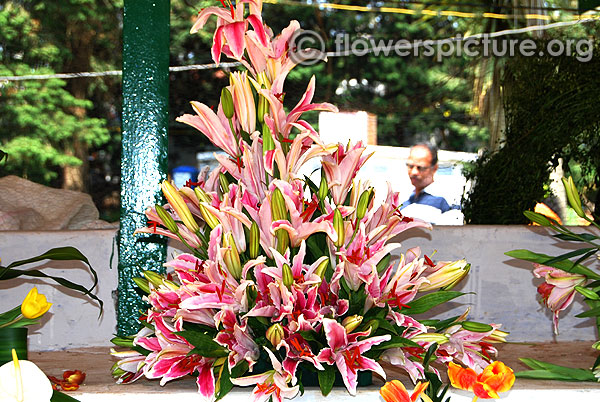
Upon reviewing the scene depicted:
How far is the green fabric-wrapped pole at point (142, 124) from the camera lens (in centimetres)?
208

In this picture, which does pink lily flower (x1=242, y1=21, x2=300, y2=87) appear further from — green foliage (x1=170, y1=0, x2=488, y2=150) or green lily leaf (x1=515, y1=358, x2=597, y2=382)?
green foliage (x1=170, y1=0, x2=488, y2=150)

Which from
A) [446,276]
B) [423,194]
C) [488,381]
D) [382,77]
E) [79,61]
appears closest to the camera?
[488,381]

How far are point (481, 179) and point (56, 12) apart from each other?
883 cm

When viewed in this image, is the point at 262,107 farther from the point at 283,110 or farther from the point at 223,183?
the point at 223,183

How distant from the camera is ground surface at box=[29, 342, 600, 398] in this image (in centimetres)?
147

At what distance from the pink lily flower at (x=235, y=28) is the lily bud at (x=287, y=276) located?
1.34ft

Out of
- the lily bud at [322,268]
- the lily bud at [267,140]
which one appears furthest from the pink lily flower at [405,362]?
the lily bud at [267,140]

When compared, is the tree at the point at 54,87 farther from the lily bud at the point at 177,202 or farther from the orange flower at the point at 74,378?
the lily bud at the point at 177,202

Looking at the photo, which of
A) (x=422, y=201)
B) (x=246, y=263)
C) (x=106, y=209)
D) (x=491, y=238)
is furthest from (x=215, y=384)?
(x=106, y=209)

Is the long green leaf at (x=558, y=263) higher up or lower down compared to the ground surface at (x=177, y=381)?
higher up

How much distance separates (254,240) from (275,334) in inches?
6.8

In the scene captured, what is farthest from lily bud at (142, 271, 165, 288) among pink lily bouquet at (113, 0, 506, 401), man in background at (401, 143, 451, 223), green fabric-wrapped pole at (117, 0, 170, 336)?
man in background at (401, 143, 451, 223)

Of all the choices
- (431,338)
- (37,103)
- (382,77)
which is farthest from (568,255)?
(382,77)

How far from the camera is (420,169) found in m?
5.59
